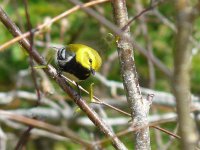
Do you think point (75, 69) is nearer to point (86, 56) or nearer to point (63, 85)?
point (86, 56)

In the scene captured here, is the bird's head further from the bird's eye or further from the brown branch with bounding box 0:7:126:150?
the brown branch with bounding box 0:7:126:150

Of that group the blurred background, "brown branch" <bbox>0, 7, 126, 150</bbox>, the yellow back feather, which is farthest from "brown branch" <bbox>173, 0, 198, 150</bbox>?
the blurred background

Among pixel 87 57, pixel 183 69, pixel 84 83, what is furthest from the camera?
pixel 84 83

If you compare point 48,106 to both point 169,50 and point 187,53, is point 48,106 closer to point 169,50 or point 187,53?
point 169,50

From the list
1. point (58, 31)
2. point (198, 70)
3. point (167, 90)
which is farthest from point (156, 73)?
point (58, 31)

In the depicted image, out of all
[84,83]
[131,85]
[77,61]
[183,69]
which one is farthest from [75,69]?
[84,83]

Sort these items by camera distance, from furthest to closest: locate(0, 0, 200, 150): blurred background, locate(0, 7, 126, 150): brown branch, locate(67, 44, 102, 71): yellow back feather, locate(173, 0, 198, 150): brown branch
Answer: locate(0, 0, 200, 150): blurred background, locate(67, 44, 102, 71): yellow back feather, locate(0, 7, 126, 150): brown branch, locate(173, 0, 198, 150): brown branch

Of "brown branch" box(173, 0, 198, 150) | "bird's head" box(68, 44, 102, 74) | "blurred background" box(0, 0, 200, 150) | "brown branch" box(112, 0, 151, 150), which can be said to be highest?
"blurred background" box(0, 0, 200, 150)
